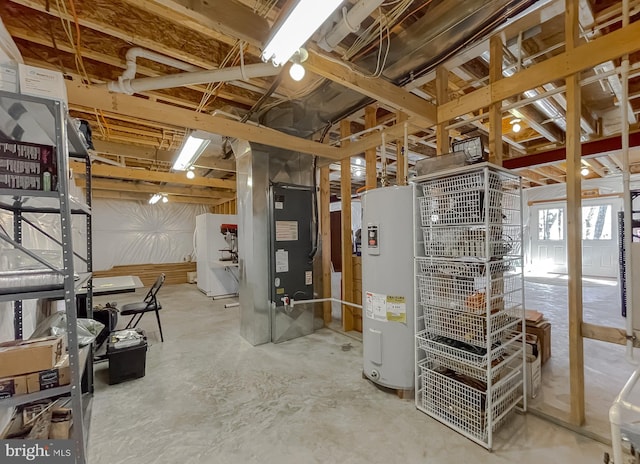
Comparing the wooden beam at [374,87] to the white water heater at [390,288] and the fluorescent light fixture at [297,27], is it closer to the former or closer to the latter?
the fluorescent light fixture at [297,27]

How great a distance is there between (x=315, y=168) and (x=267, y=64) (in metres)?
1.95

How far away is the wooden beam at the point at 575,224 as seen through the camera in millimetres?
1988

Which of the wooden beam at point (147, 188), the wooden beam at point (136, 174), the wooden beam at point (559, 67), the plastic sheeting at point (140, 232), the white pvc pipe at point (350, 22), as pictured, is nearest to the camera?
the white pvc pipe at point (350, 22)

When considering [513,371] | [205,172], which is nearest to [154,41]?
[513,371]

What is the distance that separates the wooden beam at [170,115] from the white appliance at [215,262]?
3.80 m

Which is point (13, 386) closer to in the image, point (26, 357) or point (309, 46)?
point (26, 357)

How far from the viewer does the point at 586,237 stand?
8.04 meters

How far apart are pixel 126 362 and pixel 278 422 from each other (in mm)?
1656

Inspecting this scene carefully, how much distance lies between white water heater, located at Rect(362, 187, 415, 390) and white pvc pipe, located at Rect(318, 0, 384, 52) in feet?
3.81

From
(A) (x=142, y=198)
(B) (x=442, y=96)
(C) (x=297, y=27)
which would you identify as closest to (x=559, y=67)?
(B) (x=442, y=96)

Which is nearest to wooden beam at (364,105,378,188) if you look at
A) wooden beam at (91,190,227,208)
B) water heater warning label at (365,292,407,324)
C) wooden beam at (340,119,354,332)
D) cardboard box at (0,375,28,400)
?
wooden beam at (340,119,354,332)

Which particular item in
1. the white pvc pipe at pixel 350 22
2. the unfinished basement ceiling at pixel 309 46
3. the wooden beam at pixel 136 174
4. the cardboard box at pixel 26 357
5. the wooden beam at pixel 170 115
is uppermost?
the unfinished basement ceiling at pixel 309 46

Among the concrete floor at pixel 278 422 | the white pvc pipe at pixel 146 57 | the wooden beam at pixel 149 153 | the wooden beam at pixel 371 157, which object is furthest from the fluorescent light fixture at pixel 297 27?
the wooden beam at pixel 149 153

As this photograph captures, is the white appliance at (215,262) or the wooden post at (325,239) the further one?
the white appliance at (215,262)
